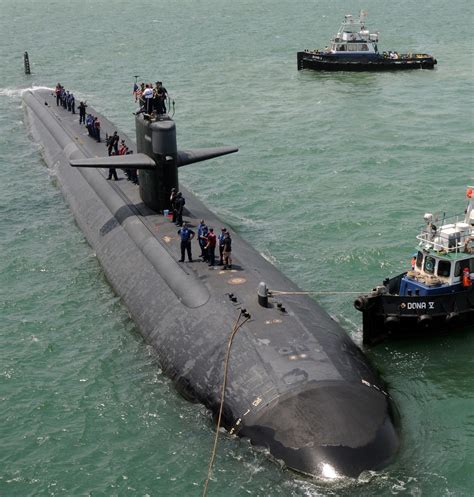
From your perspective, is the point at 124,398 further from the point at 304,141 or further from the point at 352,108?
the point at 352,108

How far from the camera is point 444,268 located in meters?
24.5

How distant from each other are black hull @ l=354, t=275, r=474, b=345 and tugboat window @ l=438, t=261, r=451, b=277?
786 millimetres

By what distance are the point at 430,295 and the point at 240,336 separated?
7.08 meters

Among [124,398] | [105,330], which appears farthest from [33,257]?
[124,398]

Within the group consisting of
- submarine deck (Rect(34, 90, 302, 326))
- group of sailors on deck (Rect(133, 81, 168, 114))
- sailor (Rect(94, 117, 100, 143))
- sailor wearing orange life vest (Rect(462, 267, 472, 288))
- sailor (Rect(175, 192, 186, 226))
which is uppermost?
group of sailors on deck (Rect(133, 81, 168, 114))

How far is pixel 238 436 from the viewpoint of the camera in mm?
18281

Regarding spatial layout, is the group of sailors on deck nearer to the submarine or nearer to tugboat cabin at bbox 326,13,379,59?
the submarine

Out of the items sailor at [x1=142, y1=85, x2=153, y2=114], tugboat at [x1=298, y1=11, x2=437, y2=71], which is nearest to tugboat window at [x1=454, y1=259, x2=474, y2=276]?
sailor at [x1=142, y1=85, x2=153, y2=114]

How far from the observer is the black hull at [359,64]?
68438mm

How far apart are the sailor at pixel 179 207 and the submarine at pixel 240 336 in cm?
46

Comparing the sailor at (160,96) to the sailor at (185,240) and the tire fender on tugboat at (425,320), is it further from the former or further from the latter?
the tire fender on tugboat at (425,320)

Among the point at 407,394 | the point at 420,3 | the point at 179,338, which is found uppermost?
the point at 420,3

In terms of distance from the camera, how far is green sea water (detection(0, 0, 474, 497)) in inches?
728

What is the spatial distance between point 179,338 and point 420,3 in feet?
425
